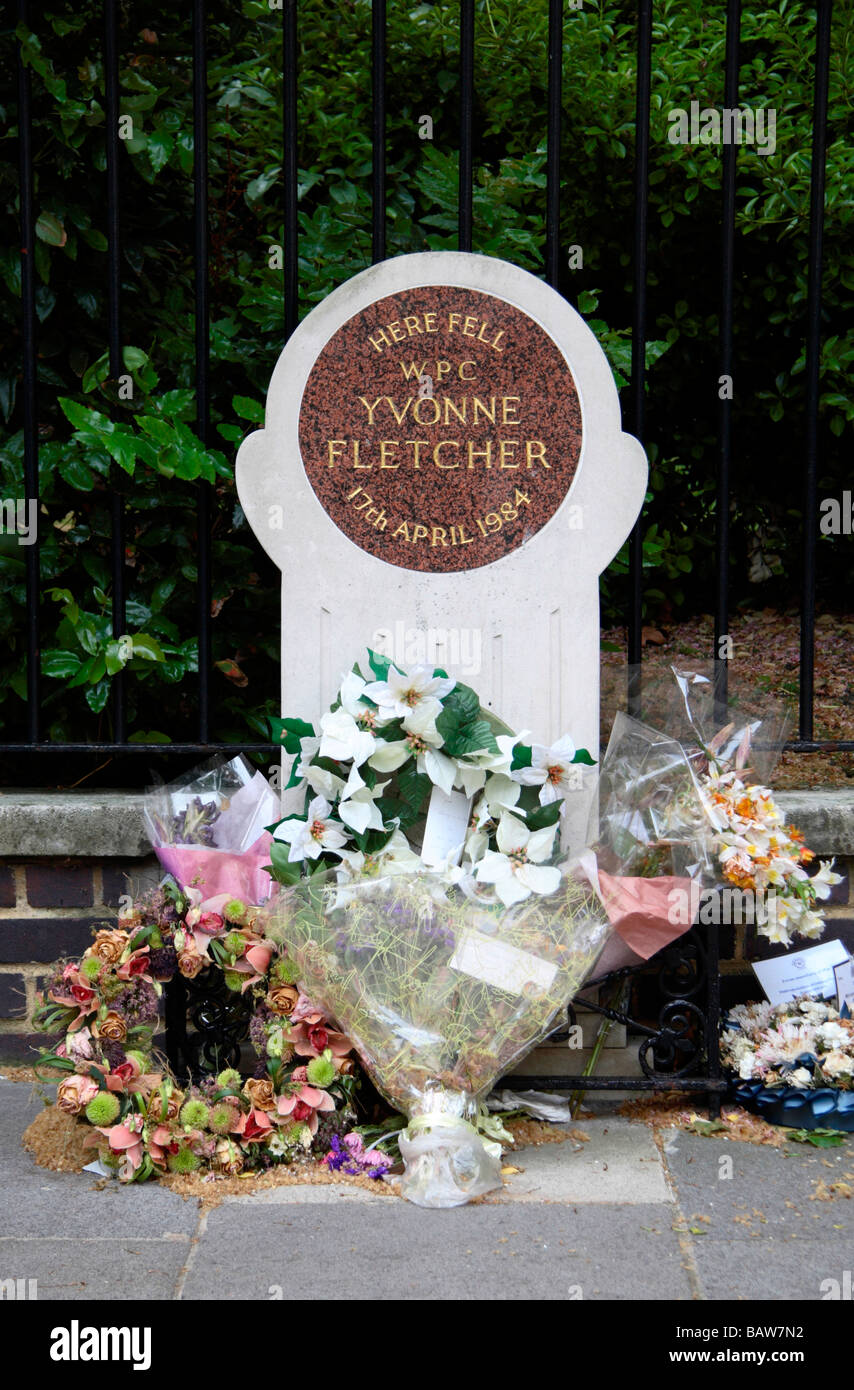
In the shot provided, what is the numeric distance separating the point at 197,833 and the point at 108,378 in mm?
1136

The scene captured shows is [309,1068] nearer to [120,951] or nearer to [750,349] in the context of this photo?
[120,951]

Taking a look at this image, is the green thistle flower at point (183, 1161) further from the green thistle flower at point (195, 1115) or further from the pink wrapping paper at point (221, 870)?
the pink wrapping paper at point (221, 870)

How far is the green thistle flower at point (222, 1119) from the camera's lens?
2.54 meters

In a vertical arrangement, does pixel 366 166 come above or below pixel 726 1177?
above

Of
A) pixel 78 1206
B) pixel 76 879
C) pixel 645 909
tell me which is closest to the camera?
pixel 78 1206

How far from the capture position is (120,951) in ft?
8.75

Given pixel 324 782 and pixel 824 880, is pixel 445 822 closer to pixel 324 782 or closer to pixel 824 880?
pixel 324 782

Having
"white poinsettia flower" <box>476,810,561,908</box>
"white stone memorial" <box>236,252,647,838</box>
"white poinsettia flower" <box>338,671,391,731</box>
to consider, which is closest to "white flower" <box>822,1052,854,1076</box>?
"white poinsettia flower" <box>476,810,561,908</box>

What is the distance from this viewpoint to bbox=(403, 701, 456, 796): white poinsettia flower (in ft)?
8.77

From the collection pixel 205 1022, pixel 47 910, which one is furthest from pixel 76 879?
pixel 205 1022

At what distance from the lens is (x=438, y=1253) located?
2195 millimetres

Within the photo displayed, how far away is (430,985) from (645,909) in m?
0.45

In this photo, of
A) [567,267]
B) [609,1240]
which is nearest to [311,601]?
[609,1240]

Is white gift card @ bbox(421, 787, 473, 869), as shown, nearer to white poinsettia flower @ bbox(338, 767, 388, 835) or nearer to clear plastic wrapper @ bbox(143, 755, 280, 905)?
white poinsettia flower @ bbox(338, 767, 388, 835)
